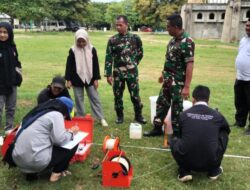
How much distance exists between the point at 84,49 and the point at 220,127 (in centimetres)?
317

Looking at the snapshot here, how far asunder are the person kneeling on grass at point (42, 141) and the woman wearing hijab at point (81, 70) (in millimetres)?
2336

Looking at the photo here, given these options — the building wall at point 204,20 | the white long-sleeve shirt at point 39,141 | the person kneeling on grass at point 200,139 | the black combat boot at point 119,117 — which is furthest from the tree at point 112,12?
the white long-sleeve shirt at point 39,141

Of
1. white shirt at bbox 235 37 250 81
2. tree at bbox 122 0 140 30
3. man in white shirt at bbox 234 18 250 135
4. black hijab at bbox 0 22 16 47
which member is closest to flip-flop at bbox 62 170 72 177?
black hijab at bbox 0 22 16 47

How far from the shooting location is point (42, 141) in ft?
14.2

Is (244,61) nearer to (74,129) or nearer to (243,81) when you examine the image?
(243,81)

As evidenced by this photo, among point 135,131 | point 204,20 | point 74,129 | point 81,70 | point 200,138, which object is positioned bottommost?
point 204,20

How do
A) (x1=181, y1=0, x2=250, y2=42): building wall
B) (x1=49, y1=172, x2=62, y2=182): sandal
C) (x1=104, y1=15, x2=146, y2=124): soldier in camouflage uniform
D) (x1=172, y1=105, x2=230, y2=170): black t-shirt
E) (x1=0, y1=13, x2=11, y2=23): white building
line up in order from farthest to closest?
(x1=181, y1=0, x2=250, y2=42): building wall → (x1=0, y1=13, x2=11, y2=23): white building → (x1=104, y1=15, x2=146, y2=124): soldier in camouflage uniform → (x1=49, y1=172, x2=62, y2=182): sandal → (x1=172, y1=105, x2=230, y2=170): black t-shirt

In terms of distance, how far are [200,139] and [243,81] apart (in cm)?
295

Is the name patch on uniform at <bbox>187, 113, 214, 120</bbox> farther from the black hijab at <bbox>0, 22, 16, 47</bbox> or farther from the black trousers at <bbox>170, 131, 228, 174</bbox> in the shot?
the black hijab at <bbox>0, 22, 16, 47</bbox>

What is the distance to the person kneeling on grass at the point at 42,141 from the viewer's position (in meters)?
4.30

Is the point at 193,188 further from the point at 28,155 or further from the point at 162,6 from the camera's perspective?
the point at 162,6

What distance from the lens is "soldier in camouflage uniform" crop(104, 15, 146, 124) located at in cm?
697

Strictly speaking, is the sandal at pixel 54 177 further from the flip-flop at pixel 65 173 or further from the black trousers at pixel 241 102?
the black trousers at pixel 241 102

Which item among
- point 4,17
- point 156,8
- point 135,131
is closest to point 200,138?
point 135,131
